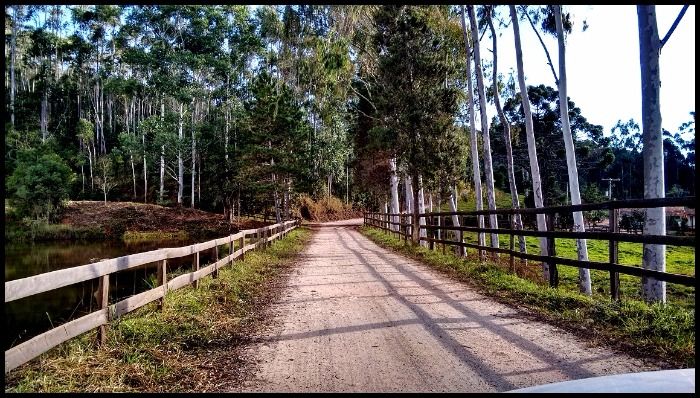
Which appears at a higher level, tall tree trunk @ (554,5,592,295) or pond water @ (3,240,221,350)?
tall tree trunk @ (554,5,592,295)

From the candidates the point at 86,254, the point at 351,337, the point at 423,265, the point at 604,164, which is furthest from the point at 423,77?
the point at 604,164

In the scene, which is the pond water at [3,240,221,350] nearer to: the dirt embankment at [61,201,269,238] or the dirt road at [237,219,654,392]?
the dirt road at [237,219,654,392]

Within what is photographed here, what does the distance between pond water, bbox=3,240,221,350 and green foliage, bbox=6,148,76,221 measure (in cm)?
533

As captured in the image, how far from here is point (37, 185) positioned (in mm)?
29656

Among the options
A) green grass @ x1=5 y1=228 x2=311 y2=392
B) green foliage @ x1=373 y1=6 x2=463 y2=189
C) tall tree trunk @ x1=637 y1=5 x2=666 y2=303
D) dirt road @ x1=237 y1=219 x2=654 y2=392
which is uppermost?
green foliage @ x1=373 y1=6 x2=463 y2=189

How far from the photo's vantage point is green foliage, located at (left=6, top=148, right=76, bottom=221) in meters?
29.0

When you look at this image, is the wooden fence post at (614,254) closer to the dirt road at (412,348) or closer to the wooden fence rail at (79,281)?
the dirt road at (412,348)

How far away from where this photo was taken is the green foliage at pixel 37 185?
2902 centimetres

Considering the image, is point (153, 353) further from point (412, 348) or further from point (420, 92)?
point (420, 92)

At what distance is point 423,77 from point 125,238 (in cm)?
2242

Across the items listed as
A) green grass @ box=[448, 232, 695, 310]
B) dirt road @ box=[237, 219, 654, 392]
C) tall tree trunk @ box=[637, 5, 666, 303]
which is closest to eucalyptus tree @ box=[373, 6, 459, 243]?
green grass @ box=[448, 232, 695, 310]

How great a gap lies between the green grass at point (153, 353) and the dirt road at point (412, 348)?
0.45 metres

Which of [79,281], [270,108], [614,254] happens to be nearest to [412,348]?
[79,281]

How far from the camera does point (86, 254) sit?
20.5 metres
